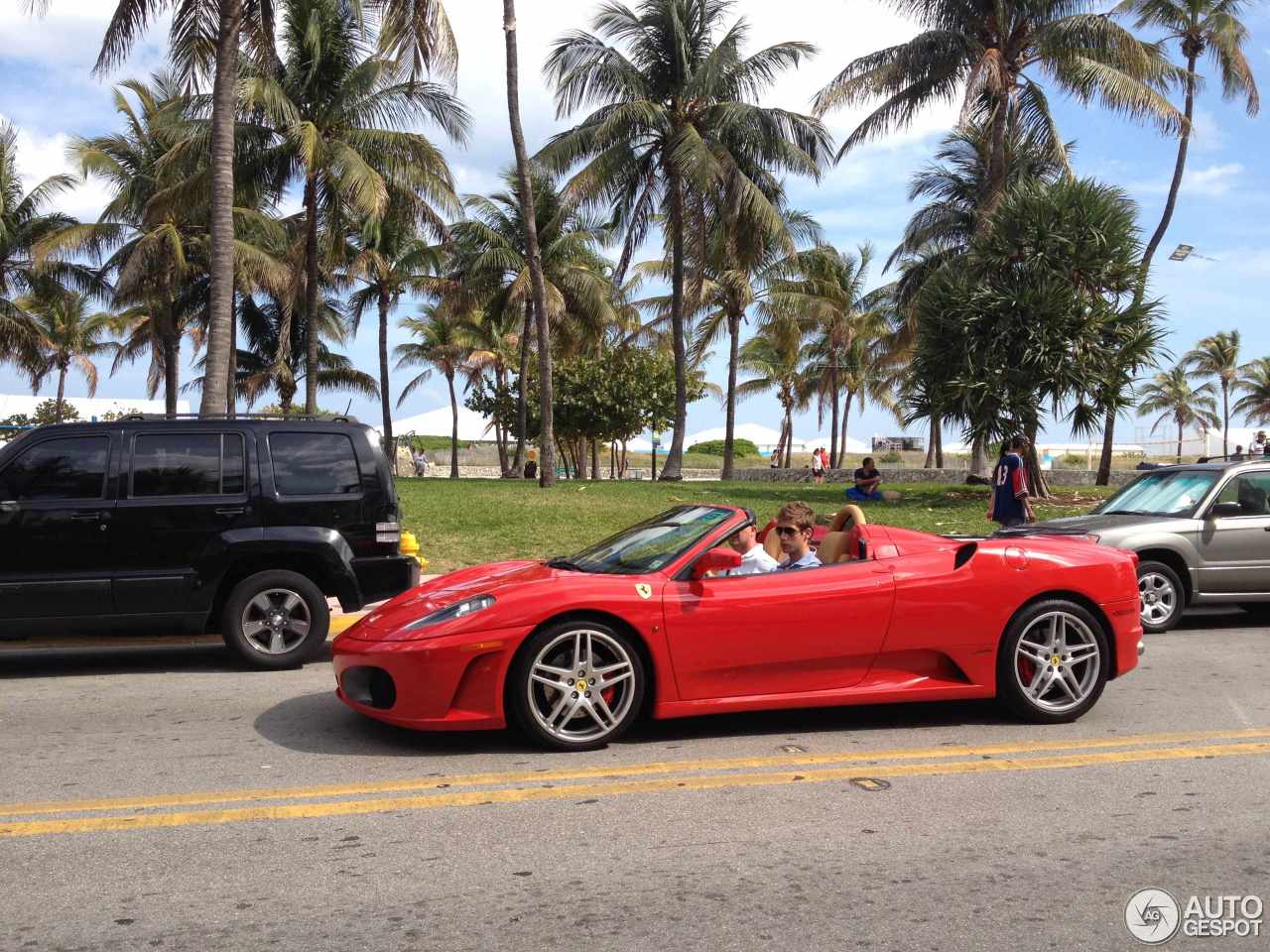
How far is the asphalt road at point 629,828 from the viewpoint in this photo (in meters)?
3.60

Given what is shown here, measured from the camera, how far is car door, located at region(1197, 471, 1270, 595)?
32.7ft

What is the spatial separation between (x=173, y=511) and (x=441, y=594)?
9.69ft

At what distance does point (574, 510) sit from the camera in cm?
1952

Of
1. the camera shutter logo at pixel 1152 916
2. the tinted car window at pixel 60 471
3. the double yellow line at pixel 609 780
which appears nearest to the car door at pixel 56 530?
the tinted car window at pixel 60 471

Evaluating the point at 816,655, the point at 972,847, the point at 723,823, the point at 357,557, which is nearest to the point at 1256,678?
the point at 816,655

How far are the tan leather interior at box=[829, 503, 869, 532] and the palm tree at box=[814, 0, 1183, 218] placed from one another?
66.2ft

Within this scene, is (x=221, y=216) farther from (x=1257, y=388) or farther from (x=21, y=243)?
(x=1257, y=388)

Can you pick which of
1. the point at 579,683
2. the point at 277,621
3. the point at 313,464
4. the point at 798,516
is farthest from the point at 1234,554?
the point at 277,621

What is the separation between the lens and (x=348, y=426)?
8.55m

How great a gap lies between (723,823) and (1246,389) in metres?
79.1

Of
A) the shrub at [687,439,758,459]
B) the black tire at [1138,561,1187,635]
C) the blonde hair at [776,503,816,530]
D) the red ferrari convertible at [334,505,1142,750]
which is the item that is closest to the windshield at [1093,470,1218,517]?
the black tire at [1138,561,1187,635]

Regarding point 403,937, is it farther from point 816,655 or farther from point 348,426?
point 348,426

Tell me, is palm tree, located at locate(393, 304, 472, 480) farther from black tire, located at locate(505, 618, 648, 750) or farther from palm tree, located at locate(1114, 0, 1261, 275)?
black tire, located at locate(505, 618, 648, 750)

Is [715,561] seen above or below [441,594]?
above
